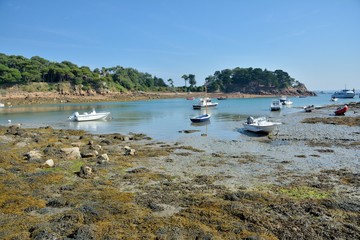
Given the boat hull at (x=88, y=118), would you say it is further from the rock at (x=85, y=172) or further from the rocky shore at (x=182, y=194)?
the rock at (x=85, y=172)

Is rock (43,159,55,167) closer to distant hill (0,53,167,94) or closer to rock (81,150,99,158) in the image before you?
rock (81,150,99,158)

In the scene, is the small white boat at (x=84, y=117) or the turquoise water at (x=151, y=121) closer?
the turquoise water at (x=151, y=121)

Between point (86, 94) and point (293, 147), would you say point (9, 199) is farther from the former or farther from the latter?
point (86, 94)

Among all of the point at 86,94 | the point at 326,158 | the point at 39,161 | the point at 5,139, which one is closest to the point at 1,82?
the point at 86,94

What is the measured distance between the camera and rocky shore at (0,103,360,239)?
7.67 m

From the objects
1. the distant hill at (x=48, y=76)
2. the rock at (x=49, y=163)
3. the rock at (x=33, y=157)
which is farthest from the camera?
the distant hill at (x=48, y=76)

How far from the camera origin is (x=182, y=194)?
421 inches

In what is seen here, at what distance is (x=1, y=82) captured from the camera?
105m

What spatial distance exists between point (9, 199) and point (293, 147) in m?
18.0

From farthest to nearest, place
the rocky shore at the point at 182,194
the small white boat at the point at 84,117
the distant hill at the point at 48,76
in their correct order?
the distant hill at the point at 48,76, the small white boat at the point at 84,117, the rocky shore at the point at 182,194

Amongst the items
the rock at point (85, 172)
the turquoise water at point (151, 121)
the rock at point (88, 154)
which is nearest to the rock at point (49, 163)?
the rock at point (88, 154)

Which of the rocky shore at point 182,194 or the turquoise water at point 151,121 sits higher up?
the rocky shore at point 182,194

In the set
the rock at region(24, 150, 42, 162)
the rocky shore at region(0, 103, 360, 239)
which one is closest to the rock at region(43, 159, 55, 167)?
the rocky shore at region(0, 103, 360, 239)

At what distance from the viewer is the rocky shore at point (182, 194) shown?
7.67 m
